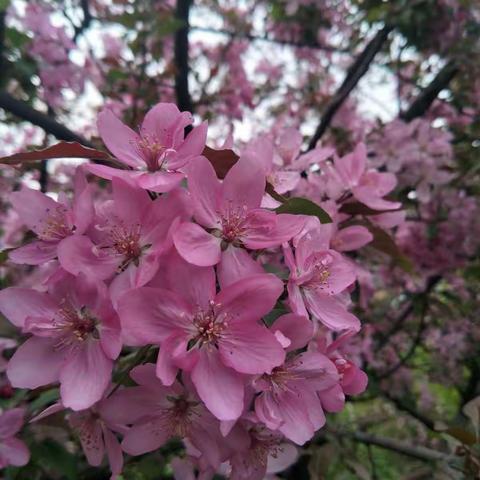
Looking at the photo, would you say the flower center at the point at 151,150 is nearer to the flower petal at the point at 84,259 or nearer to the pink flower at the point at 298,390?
the flower petal at the point at 84,259

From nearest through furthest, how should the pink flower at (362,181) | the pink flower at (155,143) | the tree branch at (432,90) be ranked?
the pink flower at (155,143) < the pink flower at (362,181) < the tree branch at (432,90)

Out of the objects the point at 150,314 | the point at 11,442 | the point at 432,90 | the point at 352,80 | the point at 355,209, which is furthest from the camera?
the point at 432,90

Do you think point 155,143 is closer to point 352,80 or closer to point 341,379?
point 341,379

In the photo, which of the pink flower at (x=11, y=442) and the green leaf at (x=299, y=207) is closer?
the green leaf at (x=299, y=207)

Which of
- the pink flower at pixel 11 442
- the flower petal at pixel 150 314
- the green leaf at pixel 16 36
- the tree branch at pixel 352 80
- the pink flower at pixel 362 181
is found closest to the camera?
the flower petal at pixel 150 314

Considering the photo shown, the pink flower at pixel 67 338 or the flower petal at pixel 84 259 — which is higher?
the flower petal at pixel 84 259

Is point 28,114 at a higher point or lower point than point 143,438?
higher

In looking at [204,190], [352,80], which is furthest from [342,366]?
[352,80]

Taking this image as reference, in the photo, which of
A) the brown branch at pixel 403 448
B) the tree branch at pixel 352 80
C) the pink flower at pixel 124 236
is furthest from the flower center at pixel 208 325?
the tree branch at pixel 352 80
